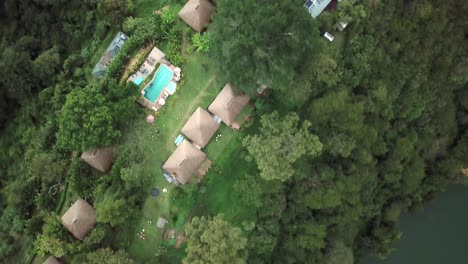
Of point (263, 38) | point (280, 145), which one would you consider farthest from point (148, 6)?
point (280, 145)

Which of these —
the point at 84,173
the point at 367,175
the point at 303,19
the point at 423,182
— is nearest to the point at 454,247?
the point at 423,182

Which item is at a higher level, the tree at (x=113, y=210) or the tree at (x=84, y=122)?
the tree at (x=84, y=122)

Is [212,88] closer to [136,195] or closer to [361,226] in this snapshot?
[136,195]

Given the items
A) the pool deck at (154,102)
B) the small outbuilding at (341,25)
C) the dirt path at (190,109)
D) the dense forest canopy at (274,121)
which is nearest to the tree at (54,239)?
the dense forest canopy at (274,121)

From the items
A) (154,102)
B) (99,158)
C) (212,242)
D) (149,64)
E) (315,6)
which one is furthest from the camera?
(149,64)

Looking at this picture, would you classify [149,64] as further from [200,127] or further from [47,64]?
[47,64]

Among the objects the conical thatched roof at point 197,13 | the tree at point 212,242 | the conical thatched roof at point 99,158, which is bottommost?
the conical thatched roof at point 99,158

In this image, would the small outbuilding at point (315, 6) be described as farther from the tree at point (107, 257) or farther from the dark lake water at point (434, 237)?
the tree at point (107, 257)
